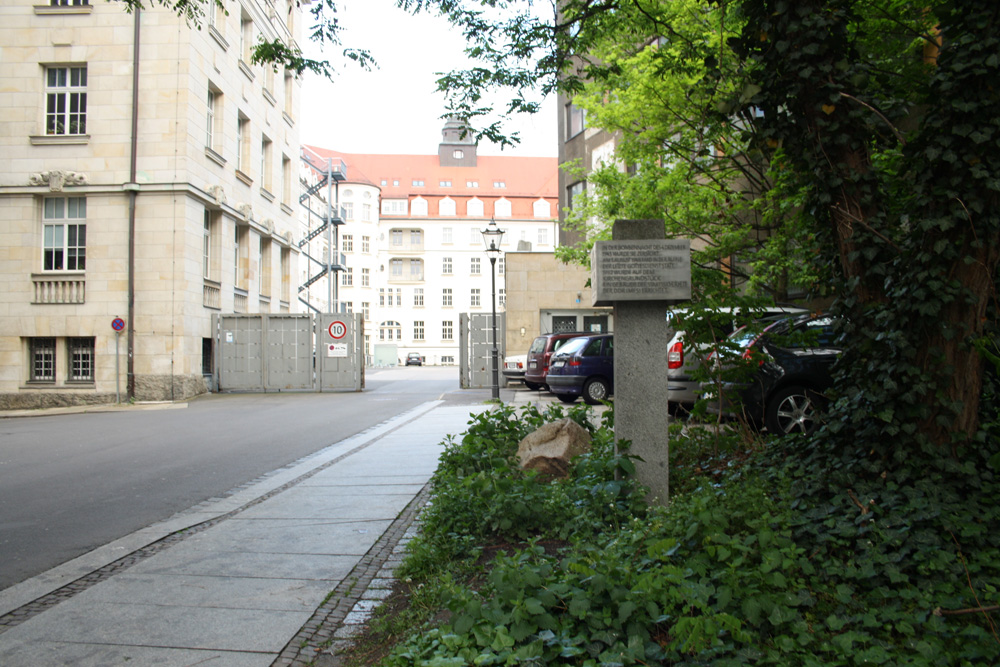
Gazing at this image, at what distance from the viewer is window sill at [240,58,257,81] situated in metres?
28.6

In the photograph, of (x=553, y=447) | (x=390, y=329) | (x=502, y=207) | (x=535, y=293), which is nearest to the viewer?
(x=553, y=447)

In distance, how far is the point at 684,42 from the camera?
8328 millimetres

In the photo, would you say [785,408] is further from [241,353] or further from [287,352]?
[241,353]

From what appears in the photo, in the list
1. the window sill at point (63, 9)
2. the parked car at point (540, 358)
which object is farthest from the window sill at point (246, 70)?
the parked car at point (540, 358)

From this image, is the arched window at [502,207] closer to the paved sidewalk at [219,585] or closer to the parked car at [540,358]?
the parked car at [540,358]

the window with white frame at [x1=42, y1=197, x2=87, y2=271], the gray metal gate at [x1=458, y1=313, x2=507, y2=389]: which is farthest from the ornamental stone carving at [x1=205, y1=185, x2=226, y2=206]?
the gray metal gate at [x1=458, y1=313, x2=507, y2=389]


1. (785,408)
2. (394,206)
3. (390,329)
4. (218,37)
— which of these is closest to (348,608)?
(785,408)

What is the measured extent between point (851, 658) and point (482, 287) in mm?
83041

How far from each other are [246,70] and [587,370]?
62.4 feet

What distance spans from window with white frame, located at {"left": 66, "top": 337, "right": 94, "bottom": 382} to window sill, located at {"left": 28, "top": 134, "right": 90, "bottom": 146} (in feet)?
19.0

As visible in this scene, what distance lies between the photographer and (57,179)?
2247 centimetres

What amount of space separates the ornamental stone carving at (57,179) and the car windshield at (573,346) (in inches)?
589

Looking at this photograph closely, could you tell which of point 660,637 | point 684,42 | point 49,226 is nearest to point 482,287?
point 49,226

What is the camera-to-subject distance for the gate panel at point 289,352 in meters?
26.4
